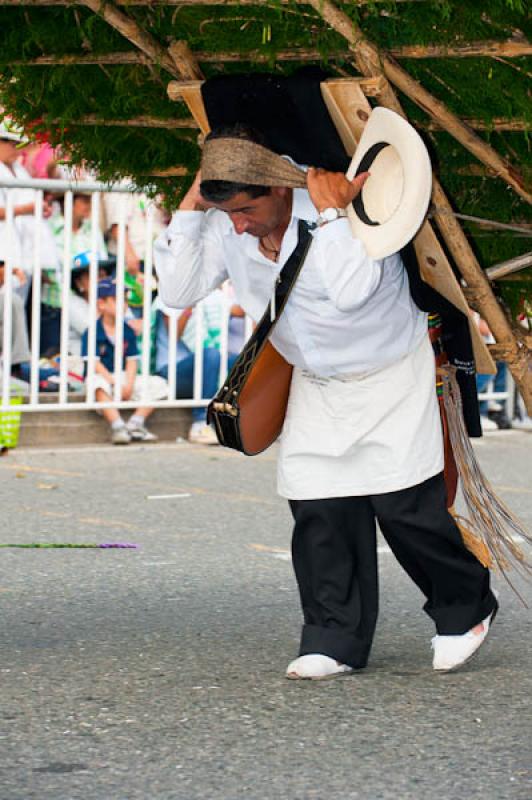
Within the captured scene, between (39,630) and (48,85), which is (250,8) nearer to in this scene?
(48,85)

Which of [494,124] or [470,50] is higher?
[470,50]

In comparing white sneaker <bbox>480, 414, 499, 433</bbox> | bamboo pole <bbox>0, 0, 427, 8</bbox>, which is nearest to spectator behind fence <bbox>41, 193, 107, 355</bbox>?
white sneaker <bbox>480, 414, 499, 433</bbox>

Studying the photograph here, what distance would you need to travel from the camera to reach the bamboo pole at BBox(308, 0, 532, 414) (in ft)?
12.5

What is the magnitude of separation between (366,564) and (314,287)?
830 mm

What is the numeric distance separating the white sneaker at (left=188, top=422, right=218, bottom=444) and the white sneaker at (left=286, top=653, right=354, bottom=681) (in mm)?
5637

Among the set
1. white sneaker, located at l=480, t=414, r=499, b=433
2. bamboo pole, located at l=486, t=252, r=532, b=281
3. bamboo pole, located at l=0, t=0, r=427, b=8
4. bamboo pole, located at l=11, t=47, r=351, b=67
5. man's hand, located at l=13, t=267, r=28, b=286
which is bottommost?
white sneaker, located at l=480, t=414, r=499, b=433

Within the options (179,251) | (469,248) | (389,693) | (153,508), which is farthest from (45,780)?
(153,508)

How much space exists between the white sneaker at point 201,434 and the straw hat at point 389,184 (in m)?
6.11

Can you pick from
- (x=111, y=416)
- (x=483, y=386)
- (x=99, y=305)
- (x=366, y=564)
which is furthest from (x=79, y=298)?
(x=366, y=564)

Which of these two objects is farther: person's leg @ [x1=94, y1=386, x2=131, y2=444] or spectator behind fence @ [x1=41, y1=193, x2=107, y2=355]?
person's leg @ [x1=94, y1=386, x2=131, y2=444]

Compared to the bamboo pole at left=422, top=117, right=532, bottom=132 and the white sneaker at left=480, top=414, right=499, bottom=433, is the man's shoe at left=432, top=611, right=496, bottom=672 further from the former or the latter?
the white sneaker at left=480, top=414, right=499, bottom=433

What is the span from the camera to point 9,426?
9500 mm

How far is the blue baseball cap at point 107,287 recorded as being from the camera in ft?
32.3

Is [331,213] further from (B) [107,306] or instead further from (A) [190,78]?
(B) [107,306]
